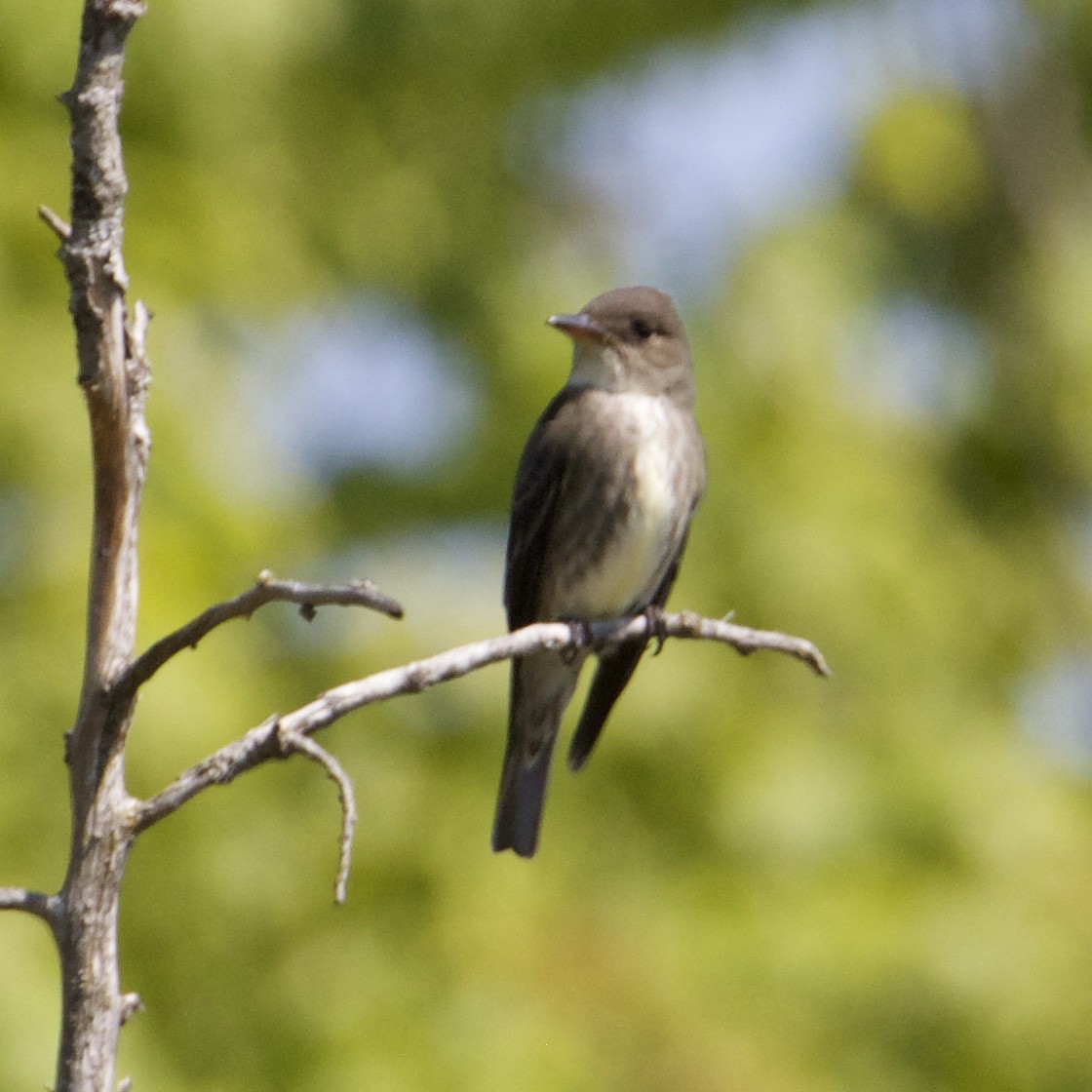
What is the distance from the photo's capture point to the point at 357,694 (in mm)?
2082

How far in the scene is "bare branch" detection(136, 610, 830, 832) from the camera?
1.95 meters

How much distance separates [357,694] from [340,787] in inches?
4.8

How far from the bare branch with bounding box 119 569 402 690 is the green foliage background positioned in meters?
2.45

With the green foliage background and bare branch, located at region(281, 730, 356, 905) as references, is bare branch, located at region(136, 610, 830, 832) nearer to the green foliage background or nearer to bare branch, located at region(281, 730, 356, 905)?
bare branch, located at region(281, 730, 356, 905)

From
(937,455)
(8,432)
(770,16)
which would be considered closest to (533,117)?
(770,16)

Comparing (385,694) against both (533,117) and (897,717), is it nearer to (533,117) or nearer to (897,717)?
(897,717)

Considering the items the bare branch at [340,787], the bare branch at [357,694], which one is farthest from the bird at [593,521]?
the bare branch at [340,787]

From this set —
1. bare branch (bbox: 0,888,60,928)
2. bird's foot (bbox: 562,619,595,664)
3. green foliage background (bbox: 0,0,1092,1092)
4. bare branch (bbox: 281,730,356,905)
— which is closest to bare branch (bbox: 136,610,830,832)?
bare branch (bbox: 281,730,356,905)

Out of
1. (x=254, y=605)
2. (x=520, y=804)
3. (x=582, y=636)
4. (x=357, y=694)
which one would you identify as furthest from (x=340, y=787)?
(x=520, y=804)

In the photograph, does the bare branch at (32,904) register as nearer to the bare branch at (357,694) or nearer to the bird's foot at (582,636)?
the bare branch at (357,694)

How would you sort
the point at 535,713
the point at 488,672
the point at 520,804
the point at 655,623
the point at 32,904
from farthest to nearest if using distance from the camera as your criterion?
the point at 488,672 → the point at 535,713 → the point at 520,804 → the point at 655,623 → the point at 32,904

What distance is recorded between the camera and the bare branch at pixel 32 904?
1.89 meters

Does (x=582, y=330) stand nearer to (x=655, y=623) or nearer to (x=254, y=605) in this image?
(x=655, y=623)

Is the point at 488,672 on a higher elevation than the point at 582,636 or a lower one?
higher
